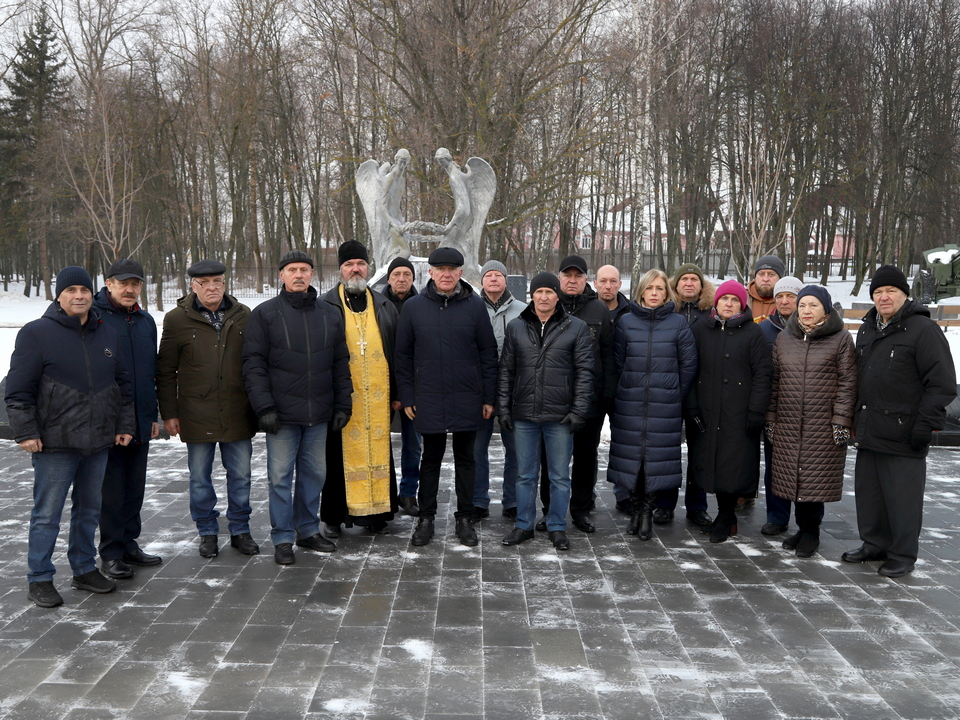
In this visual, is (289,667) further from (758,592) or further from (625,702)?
(758,592)

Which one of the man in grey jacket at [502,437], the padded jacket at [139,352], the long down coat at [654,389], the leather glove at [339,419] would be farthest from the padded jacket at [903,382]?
the padded jacket at [139,352]

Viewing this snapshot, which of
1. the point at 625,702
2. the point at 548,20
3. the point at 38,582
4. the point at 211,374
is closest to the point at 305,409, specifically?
the point at 211,374

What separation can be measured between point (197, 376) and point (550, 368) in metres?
2.17

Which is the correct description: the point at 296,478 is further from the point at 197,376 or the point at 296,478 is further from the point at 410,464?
the point at 410,464

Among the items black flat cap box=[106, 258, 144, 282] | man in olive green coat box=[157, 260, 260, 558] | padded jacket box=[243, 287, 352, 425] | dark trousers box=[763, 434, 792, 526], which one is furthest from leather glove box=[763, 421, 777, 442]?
black flat cap box=[106, 258, 144, 282]

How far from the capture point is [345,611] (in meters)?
4.25

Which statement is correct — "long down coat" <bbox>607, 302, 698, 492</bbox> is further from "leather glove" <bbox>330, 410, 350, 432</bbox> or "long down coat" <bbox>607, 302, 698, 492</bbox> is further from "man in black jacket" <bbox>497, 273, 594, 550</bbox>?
"leather glove" <bbox>330, 410, 350, 432</bbox>

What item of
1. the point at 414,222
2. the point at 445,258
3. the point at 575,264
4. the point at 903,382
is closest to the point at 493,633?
the point at 445,258

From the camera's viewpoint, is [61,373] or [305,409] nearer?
[61,373]

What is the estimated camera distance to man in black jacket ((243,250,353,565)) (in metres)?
4.94

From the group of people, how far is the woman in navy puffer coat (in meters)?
0.01

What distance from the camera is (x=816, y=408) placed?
519 centimetres

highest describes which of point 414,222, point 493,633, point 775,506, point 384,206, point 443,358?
point 384,206

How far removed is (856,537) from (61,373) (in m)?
5.03
